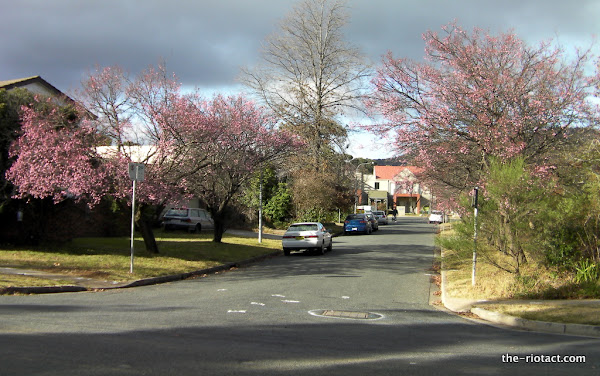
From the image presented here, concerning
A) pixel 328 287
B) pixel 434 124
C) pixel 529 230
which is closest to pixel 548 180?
pixel 529 230

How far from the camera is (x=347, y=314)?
999 centimetres

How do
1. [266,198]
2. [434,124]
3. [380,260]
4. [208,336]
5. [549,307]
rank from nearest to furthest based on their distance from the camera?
[208,336] → [549,307] → [434,124] → [380,260] → [266,198]

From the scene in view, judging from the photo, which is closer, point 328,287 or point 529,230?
point 529,230

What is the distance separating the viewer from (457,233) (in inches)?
511

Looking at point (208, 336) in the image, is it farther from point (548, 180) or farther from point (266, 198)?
point (266, 198)

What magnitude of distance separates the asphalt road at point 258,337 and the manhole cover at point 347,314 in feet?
0.07

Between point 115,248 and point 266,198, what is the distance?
24.2 meters

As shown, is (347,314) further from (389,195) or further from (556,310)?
(389,195)

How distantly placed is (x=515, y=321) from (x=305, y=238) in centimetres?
1422

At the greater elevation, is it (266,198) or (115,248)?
(266,198)

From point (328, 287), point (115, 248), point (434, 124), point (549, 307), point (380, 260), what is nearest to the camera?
point (549, 307)

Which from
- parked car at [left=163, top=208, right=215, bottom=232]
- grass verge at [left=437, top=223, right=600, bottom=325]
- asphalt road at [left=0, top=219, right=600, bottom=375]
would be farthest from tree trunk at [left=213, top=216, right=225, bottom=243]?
grass verge at [left=437, top=223, right=600, bottom=325]

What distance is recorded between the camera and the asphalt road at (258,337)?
6004 mm

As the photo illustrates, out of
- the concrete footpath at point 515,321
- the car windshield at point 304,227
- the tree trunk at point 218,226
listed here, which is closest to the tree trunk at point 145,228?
the tree trunk at point 218,226
